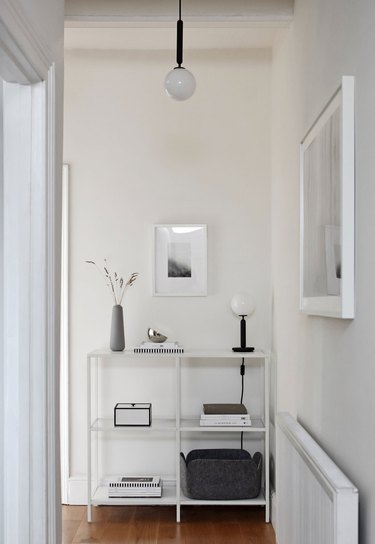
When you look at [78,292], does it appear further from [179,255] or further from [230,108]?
[230,108]

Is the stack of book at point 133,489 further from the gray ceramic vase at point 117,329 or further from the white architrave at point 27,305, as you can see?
the white architrave at point 27,305

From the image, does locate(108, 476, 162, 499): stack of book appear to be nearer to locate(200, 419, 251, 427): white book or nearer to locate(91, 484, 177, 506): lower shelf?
locate(91, 484, 177, 506): lower shelf

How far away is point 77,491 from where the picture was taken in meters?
3.82

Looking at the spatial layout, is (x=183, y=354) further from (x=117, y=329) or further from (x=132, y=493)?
(x=132, y=493)

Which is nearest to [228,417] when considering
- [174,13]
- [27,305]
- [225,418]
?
[225,418]

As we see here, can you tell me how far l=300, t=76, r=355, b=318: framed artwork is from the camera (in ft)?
5.85

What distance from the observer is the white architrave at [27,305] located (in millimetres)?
1894

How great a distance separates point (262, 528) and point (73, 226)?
76.8 inches

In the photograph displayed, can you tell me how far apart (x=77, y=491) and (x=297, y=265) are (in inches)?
75.9

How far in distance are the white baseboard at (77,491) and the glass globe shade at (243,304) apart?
1315 mm

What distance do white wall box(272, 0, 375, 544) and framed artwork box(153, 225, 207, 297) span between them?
1.55 ft

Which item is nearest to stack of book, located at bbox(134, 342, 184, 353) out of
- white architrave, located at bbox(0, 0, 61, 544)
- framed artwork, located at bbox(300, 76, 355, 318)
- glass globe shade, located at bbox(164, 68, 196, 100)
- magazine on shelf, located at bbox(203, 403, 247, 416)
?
magazine on shelf, located at bbox(203, 403, 247, 416)

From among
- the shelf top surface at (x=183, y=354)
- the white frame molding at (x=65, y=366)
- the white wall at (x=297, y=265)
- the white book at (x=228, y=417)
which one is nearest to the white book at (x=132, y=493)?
the white frame molding at (x=65, y=366)

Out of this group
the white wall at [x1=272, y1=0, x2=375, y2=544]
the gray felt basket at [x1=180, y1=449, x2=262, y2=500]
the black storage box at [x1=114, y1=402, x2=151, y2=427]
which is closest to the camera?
the white wall at [x1=272, y1=0, x2=375, y2=544]
